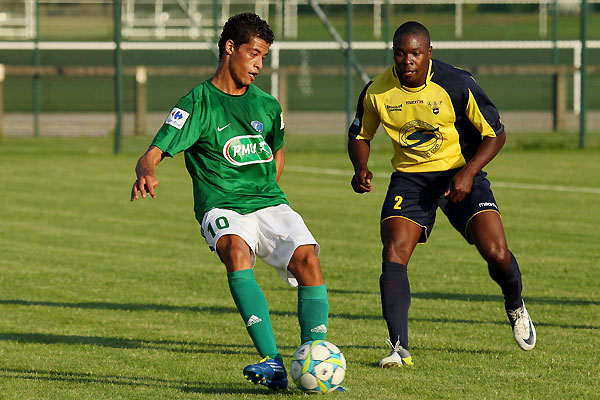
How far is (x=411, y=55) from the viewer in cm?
612

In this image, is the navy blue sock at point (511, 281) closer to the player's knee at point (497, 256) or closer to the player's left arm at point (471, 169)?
the player's knee at point (497, 256)

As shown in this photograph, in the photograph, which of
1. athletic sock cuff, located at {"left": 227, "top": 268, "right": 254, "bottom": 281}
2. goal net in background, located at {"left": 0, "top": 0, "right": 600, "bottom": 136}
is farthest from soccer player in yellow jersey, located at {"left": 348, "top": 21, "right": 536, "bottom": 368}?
goal net in background, located at {"left": 0, "top": 0, "right": 600, "bottom": 136}

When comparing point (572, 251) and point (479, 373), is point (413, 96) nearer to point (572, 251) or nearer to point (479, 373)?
point (479, 373)

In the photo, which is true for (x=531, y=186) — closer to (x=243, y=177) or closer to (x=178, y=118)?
(x=243, y=177)

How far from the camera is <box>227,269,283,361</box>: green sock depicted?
210 inches

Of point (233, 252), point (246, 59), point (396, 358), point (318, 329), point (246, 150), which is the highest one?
point (246, 59)

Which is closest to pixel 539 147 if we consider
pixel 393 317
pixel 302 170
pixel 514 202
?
pixel 302 170

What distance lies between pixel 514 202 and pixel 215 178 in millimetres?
8547

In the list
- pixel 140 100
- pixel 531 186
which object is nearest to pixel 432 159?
pixel 531 186

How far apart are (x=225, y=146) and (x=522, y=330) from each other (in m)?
2.07

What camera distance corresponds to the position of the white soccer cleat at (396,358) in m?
5.91

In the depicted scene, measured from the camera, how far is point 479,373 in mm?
5801

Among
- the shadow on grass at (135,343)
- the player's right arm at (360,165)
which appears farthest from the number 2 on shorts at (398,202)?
the shadow on grass at (135,343)

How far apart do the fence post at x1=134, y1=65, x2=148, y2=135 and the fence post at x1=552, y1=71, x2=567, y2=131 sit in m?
8.54
